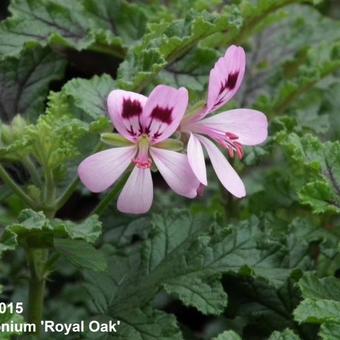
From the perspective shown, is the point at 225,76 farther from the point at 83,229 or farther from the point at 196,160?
the point at 83,229

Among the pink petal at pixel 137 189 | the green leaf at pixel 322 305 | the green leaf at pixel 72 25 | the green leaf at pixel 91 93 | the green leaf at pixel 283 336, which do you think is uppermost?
the green leaf at pixel 72 25

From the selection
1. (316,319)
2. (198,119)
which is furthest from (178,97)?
(316,319)

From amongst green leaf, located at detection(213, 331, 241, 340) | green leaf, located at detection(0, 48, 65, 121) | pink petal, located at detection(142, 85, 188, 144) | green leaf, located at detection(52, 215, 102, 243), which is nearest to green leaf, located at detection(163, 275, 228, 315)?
green leaf, located at detection(213, 331, 241, 340)

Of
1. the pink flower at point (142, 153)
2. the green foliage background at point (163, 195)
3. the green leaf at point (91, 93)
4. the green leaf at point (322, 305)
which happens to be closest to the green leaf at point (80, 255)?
the green foliage background at point (163, 195)

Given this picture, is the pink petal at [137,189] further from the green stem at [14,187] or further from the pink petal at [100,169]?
the green stem at [14,187]

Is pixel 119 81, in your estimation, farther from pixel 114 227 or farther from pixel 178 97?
pixel 114 227

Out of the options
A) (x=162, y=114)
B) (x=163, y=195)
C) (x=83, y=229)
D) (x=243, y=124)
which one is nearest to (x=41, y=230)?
(x=83, y=229)

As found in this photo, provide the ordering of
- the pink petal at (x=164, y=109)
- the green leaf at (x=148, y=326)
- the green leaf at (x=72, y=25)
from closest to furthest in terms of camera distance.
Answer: the pink petal at (x=164, y=109)
the green leaf at (x=148, y=326)
the green leaf at (x=72, y=25)

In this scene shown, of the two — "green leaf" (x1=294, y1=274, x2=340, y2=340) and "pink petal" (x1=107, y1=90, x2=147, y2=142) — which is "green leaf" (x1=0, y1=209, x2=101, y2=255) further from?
"green leaf" (x1=294, y1=274, x2=340, y2=340)
